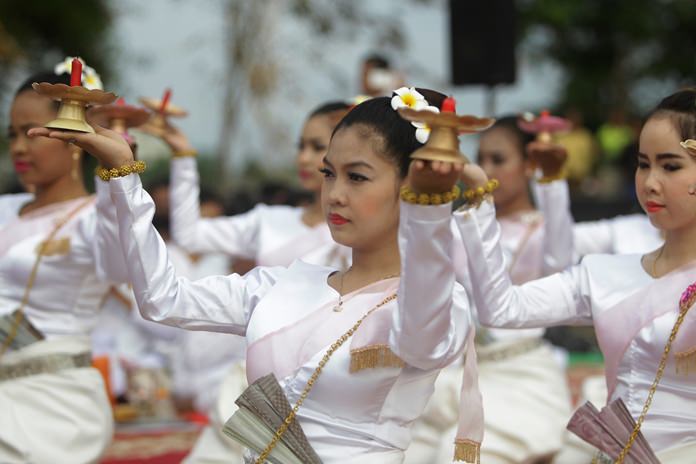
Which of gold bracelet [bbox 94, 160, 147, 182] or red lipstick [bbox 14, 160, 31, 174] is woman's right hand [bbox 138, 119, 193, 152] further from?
gold bracelet [bbox 94, 160, 147, 182]

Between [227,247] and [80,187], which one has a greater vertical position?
[80,187]

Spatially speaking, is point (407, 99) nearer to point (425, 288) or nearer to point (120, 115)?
point (425, 288)

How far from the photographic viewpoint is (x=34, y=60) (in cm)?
1616

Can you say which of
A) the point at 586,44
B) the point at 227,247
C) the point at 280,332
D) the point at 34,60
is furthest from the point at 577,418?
the point at 586,44

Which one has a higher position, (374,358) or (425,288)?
(425,288)

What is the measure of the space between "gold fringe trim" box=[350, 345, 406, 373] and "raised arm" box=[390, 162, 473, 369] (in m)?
0.14

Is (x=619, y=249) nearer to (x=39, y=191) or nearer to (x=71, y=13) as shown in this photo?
(x=39, y=191)

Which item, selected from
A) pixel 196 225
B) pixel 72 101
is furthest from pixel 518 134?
pixel 72 101

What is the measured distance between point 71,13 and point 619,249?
41.4ft

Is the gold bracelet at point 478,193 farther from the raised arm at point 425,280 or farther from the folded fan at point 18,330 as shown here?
the folded fan at point 18,330

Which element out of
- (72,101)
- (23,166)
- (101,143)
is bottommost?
(23,166)

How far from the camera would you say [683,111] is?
3510 millimetres

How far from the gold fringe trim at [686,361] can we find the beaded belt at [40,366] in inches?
92.4

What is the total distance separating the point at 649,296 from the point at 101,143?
1.69m
